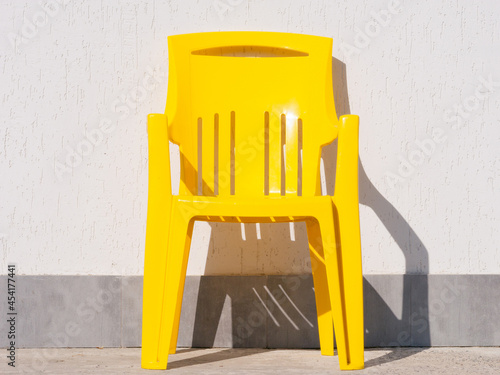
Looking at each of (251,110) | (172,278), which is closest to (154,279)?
(172,278)

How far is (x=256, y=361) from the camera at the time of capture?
2.00m

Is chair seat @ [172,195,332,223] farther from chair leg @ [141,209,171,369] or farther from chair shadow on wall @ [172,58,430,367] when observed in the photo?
chair shadow on wall @ [172,58,430,367]

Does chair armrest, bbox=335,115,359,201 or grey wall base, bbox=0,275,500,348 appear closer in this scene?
chair armrest, bbox=335,115,359,201

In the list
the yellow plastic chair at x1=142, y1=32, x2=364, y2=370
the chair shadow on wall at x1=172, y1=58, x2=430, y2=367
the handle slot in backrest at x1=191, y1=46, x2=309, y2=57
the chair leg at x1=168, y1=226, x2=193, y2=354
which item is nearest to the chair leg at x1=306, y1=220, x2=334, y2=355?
the yellow plastic chair at x1=142, y1=32, x2=364, y2=370

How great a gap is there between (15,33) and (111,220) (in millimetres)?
771

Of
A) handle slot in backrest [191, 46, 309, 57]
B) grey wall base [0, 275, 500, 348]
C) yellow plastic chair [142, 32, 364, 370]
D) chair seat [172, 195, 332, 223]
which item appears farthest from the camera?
handle slot in backrest [191, 46, 309, 57]

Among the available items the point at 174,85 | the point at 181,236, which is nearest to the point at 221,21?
the point at 174,85

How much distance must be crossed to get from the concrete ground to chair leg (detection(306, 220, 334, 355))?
6 centimetres

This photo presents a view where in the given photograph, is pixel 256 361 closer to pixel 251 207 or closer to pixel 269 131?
pixel 251 207

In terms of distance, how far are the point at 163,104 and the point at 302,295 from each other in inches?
34.4

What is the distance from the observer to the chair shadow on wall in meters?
2.22

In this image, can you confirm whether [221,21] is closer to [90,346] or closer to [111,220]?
[111,220]

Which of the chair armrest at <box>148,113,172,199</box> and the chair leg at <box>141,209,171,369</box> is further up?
the chair armrest at <box>148,113,172,199</box>

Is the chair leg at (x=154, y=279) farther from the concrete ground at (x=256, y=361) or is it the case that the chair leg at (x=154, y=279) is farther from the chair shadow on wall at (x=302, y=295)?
the chair shadow on wall at (x=302, y=295)
